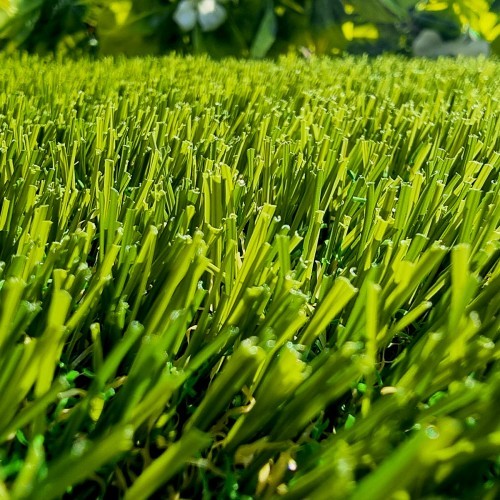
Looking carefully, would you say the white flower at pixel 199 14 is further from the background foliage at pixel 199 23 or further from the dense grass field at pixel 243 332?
the dense grass field at pixel 243 332

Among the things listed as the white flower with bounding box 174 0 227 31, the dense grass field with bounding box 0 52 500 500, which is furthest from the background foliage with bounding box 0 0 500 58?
the dense grass field with bounding box 0 52 500 500

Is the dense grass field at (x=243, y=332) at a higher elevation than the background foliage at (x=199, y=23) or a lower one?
lower

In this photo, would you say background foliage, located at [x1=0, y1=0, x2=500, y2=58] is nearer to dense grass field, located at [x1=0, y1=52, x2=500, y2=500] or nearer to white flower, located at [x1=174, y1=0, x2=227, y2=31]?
white flower, located at [x1=174, y1=0, x2=227, y2=31]

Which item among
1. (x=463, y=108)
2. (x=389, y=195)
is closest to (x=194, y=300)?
(x=389, y=195)

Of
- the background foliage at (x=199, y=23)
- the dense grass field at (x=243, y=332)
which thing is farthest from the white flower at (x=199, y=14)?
the dense grass field at (x=243, y=332)

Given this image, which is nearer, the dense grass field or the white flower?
the dense grass field

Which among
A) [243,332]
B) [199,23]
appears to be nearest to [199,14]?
[199,23]

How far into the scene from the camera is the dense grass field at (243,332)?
1.26 ft

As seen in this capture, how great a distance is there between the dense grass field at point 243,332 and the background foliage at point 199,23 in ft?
9.84

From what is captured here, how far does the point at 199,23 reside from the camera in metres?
3.78

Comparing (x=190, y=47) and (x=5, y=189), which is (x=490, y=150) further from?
(x=190, y=47)

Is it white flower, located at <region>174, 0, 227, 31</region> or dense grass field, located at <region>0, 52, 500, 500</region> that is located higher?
white flower, located at <region>174, 0, 227, 31</region>

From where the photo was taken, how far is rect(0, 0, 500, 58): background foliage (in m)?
3.76

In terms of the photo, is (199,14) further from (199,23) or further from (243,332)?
(243,332)
